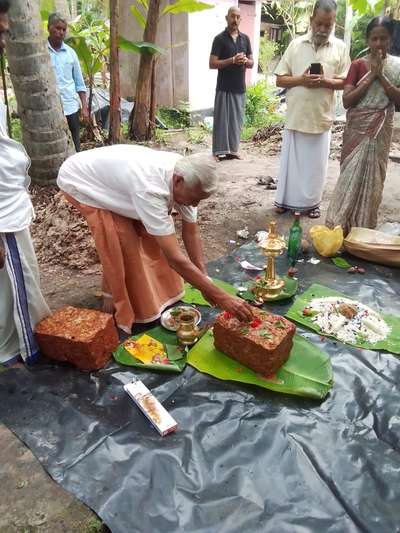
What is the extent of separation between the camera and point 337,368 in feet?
7.50

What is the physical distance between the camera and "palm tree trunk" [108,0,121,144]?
18.4ft

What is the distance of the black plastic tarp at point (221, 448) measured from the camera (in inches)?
61.9

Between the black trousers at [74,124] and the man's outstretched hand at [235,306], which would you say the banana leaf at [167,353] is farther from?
the black trousers at [74,124]

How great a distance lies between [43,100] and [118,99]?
2.17 metres

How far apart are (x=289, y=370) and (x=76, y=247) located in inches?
89.3

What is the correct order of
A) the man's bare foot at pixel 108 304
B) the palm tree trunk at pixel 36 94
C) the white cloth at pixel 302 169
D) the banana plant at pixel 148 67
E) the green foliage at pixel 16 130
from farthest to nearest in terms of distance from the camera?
the green foliage at pixel 16 130 < the banana plant at pixel 148 67 < the white cloth at pixel 302 169 < the palm tree trunk at pixel 36 94 < the man's bare foot at pixel 108 304

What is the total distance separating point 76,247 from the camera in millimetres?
3639

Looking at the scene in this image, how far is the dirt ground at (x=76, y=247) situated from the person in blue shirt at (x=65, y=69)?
136 cm


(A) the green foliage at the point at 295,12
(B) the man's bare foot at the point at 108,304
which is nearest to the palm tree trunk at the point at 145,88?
(B) the man's bare foot at the point at 108,304

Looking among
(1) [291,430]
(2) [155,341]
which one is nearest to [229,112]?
(2) [155,341]

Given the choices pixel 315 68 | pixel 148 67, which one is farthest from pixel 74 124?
pixel 315 68

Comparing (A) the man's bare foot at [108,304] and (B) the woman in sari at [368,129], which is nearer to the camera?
(A) the man's bare foot at [108,304]

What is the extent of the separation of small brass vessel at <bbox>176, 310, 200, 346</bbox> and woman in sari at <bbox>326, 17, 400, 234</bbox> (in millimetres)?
2143

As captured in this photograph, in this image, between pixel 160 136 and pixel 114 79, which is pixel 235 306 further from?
pixel 160 136
